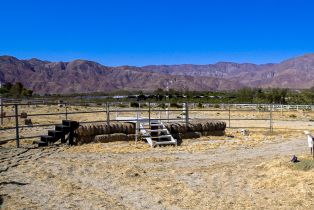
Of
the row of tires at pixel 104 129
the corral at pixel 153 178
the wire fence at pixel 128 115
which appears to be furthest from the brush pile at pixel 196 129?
→ the corral at pixel 153 178

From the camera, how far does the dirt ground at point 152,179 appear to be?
7.67 metres

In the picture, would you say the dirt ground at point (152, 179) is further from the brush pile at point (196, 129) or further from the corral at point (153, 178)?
the brush pile at point (196, 129)

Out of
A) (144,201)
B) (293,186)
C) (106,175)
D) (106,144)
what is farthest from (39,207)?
(106,144)

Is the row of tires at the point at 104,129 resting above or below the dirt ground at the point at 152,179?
above

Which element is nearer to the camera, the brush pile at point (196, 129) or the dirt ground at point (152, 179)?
the dirt ground at point (152, 179)

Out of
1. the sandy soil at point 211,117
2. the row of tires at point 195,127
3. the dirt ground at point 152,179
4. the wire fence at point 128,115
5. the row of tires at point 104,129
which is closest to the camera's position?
the dirt ground at point 152,179

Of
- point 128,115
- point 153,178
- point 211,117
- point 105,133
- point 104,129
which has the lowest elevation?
point 211,117

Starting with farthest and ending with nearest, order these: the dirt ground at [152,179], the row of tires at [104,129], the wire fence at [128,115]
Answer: the wire fence at [128,115]
the row of tires at [104,129]
the dirt ground at [152,179]

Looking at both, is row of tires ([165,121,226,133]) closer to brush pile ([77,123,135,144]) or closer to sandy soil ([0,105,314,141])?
sandy soil ([0,105,314,141])

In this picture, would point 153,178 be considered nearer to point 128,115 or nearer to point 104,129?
point 104,129

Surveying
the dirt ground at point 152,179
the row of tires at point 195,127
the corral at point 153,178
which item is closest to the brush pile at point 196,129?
the row of tires at point 195,127

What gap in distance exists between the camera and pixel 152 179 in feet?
31.3

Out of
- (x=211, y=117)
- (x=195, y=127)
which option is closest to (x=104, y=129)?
(x=195, y=127)

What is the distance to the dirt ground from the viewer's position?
767cm
